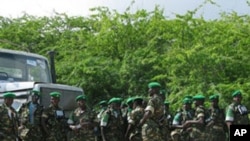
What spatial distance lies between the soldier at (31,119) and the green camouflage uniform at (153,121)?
2.00 m

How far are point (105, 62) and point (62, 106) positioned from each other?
621 centimetres

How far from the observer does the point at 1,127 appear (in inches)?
394

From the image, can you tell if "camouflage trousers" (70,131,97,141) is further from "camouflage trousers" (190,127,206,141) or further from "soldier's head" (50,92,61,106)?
"camouflage trousers" (190,127,206,141)

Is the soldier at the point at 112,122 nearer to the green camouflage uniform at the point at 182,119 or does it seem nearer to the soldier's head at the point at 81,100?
the soldier's head at the point at 81,100

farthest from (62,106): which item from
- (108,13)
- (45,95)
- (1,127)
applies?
(108,13)

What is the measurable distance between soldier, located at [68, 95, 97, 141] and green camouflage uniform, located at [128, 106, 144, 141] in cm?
81

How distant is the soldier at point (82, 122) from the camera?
10.9 meters

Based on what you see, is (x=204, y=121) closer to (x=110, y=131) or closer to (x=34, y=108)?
(x=110, y=131)

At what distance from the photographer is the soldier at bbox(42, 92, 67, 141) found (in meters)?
10.7

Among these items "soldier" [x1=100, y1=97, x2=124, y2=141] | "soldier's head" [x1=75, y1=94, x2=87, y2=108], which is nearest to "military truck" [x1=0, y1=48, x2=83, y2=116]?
"soldier's head" [x1=75, y1=94, x2=87, y2=108]

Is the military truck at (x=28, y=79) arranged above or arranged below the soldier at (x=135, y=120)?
above

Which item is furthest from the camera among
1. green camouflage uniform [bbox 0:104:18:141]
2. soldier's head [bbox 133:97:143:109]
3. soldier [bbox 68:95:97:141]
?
soldier [bbox 68:95:97:141]

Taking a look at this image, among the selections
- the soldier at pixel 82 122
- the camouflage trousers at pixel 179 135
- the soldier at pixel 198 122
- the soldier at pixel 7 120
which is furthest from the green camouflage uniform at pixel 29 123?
the soldier at pixel 198 122

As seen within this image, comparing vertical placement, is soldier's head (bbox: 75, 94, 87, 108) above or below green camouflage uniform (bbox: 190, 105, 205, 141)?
above
